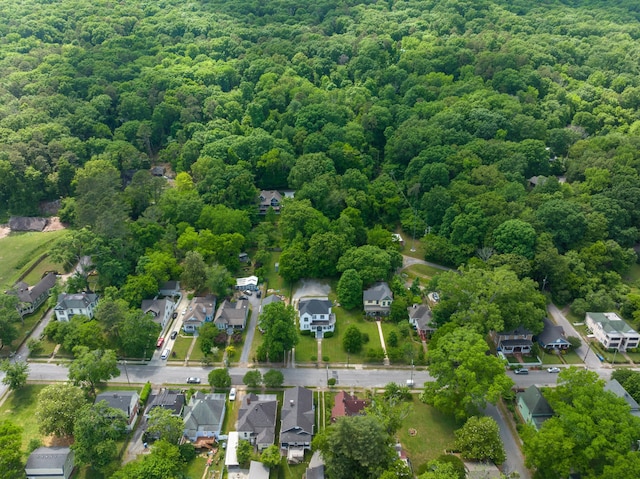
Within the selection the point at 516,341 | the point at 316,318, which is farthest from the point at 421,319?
the point at 316,318

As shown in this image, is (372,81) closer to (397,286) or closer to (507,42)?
(507,42)

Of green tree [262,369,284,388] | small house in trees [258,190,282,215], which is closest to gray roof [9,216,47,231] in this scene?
small house in trees [258,190,282,215]

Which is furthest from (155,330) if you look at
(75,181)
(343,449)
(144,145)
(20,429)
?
(144,145)

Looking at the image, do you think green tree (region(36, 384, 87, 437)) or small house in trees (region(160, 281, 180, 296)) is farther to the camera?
small house in trees (region(160, 281, 180, 296))

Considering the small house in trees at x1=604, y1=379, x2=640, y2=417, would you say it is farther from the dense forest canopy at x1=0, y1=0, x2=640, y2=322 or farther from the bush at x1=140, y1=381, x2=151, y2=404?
the bush at x1=140, y1=381, x2=151, y2=404

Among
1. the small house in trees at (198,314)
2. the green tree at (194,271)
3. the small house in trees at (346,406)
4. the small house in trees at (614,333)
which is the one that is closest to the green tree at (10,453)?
the small house in trees at (198,314)

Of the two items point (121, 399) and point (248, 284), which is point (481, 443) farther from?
point (248, 284)
